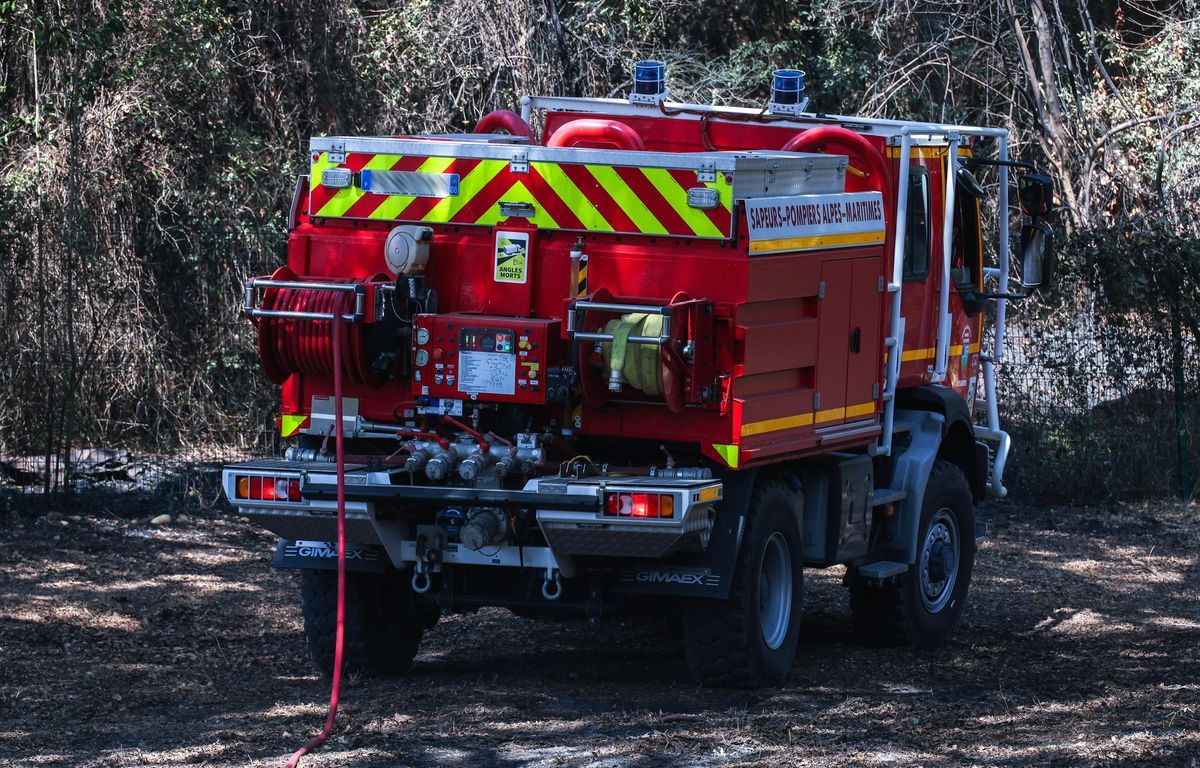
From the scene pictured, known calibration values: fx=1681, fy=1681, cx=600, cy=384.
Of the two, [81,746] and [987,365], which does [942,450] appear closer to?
[987,365]

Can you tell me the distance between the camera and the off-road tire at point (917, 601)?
841cm

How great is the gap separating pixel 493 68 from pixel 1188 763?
34.7 ft

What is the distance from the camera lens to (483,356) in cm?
670

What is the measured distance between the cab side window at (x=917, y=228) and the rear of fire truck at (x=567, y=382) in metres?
0.63

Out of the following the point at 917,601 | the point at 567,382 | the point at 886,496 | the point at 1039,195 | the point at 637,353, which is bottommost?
the point at 917,601

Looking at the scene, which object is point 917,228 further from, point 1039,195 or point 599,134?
point 599,134

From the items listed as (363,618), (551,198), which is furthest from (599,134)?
(363,618)

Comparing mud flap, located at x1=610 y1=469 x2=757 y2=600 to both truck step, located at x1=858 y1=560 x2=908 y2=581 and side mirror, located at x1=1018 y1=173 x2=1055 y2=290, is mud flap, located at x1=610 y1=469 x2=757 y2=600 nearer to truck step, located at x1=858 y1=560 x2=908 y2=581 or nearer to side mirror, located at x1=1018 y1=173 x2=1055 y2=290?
truck step, located at x1=858 y1=560 x2=908 y2=581

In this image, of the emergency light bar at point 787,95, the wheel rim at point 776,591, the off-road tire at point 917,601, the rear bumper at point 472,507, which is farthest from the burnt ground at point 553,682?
the emergency light bar at point 787,95

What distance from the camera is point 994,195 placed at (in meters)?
16.3

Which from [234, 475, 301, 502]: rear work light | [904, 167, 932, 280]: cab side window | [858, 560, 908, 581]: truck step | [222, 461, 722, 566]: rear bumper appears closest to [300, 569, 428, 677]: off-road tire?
[222, 461, 722, 566]: rear bumper

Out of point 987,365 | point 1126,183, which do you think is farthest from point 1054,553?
point 1126,183

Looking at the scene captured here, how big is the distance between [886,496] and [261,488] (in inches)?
122

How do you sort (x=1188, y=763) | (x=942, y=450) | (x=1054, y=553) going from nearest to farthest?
(x=1188, y=763) < (x=942, y=450) < (x=1054, y=553)
